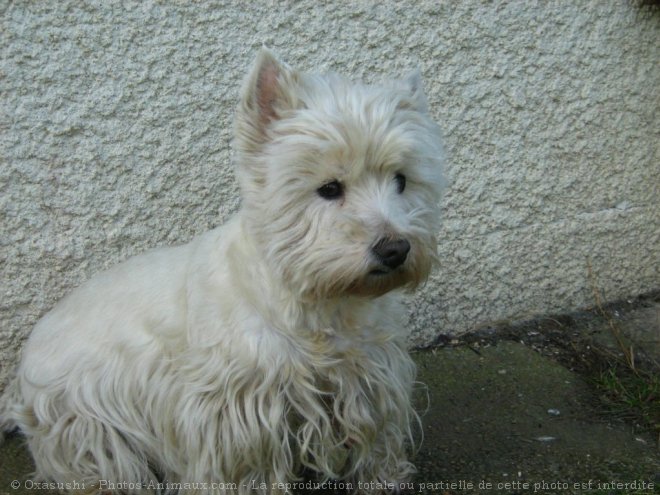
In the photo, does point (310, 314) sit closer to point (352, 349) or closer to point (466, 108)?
point (352, 349)

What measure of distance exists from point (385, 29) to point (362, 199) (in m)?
1.45

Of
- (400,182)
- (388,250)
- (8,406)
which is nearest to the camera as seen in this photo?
(388,250)

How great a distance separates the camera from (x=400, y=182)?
2434 millimetres

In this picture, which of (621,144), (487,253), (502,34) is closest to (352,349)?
(487,253)

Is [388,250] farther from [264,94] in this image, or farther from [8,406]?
[8,406]

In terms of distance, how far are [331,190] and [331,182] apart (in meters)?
0.03

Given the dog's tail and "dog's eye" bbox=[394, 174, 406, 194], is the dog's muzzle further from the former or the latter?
the dog's tail

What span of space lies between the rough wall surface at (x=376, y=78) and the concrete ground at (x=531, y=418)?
0.18 metres

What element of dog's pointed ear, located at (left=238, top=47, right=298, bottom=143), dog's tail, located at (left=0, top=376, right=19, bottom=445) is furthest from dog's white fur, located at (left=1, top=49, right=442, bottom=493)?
dog's tail, located at (left=0, top=376, right=19, bottom=445)

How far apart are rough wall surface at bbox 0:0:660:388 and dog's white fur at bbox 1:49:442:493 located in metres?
0.40

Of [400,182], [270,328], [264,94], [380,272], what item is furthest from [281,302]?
[264,94]

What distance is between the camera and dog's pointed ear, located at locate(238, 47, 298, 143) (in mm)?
2322

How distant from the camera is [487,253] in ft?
12.7

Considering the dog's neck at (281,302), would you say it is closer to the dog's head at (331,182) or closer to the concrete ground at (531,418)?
the dog's head at (331,182)
